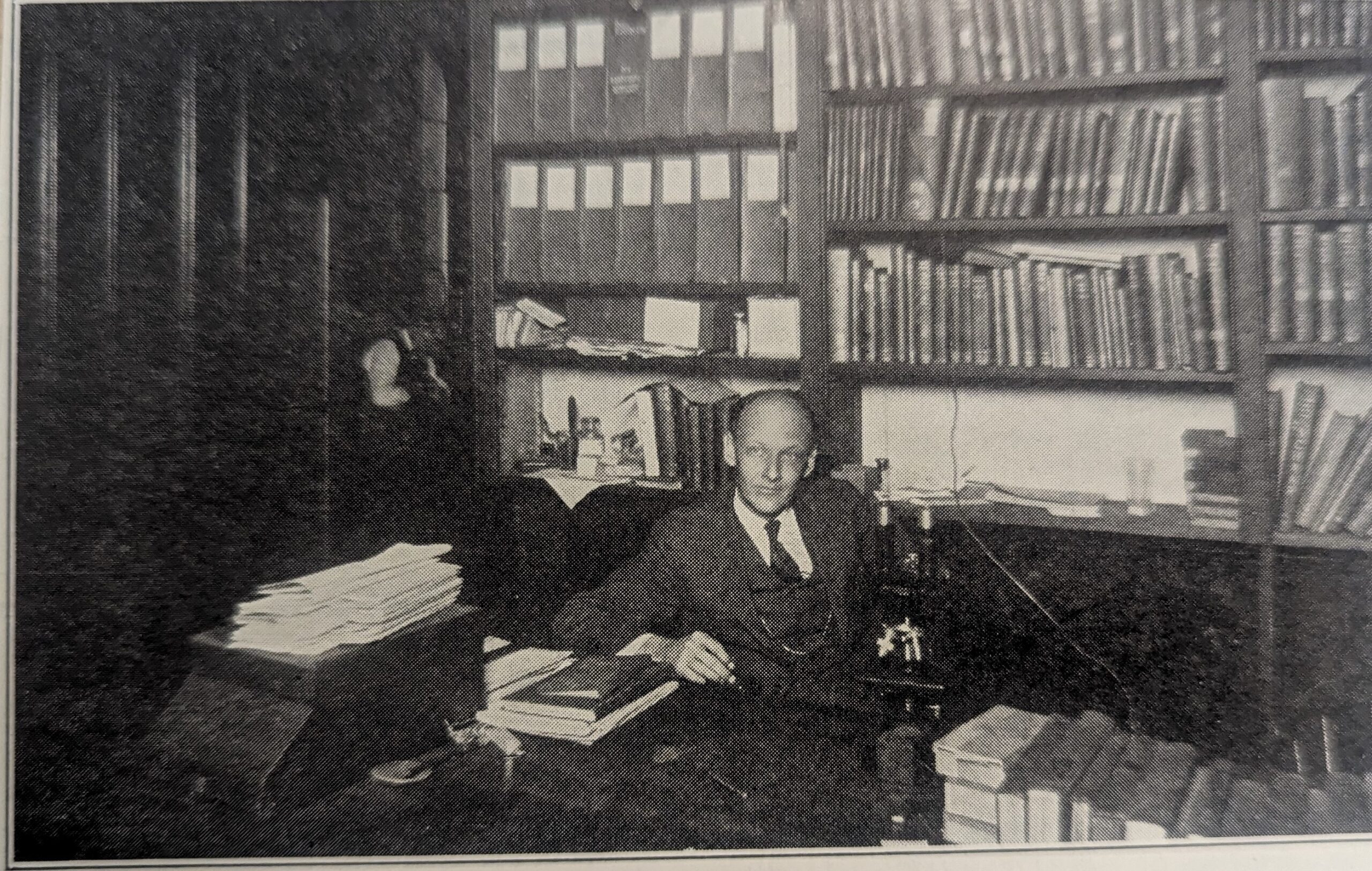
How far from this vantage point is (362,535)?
5.01 ft

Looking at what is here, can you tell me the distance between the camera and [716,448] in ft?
5.08

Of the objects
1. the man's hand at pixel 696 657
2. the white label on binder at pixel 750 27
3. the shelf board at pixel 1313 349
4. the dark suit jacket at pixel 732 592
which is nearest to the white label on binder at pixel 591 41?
the white label on binder at pixel 750 27

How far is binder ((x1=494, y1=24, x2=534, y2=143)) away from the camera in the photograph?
5.08ft

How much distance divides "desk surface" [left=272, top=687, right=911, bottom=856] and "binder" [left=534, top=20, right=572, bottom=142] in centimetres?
105

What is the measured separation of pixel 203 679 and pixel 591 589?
0.69 metres

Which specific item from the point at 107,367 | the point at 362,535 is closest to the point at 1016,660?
the point at 362,535

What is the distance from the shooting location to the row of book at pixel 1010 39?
4.90ft

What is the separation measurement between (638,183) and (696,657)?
0.85 m

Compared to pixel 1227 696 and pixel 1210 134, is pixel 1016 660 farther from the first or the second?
pixel 1210 134

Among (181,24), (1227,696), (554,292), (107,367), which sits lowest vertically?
(1227,696)

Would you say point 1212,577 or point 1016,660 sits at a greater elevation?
point 1212,577

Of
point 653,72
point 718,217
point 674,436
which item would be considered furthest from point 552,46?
point 674,436

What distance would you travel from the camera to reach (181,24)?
154cm

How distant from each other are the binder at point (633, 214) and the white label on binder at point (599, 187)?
0.6 inches
